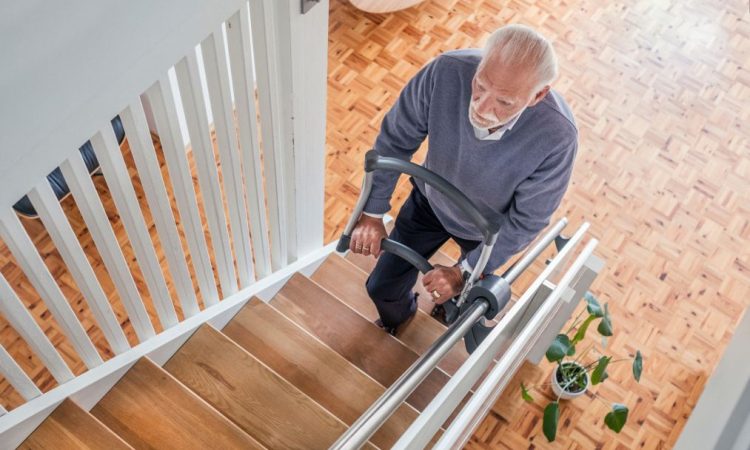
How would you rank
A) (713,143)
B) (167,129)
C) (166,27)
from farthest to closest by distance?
(713,143) < (167,129) < (166,27)

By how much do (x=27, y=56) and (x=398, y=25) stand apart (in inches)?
127

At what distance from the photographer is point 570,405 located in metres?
3.09

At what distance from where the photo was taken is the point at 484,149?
2.07 metres

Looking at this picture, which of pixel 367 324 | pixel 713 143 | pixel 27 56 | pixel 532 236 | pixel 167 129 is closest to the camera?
pixel 27 56

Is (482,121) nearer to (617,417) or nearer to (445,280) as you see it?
(445,280)

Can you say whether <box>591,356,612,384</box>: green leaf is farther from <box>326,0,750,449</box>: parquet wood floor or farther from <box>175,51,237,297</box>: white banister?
<box>175,51,237,297</box>: white banister

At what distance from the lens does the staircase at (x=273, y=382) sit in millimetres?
2250

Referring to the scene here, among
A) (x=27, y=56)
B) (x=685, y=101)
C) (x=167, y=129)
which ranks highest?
(x=27, y=56)

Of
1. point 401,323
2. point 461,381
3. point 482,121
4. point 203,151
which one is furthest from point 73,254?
point 401,323

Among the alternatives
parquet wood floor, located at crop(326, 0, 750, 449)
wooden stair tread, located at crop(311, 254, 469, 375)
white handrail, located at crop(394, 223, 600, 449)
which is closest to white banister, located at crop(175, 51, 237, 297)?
wooden stair tread, located at crop(311, 254, 469, 375)

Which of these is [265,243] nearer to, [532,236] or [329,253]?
[329,253]

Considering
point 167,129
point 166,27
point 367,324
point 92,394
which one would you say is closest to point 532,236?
point 367,324

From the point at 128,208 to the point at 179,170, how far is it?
0.16 meters

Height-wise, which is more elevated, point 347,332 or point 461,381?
point 461,381
